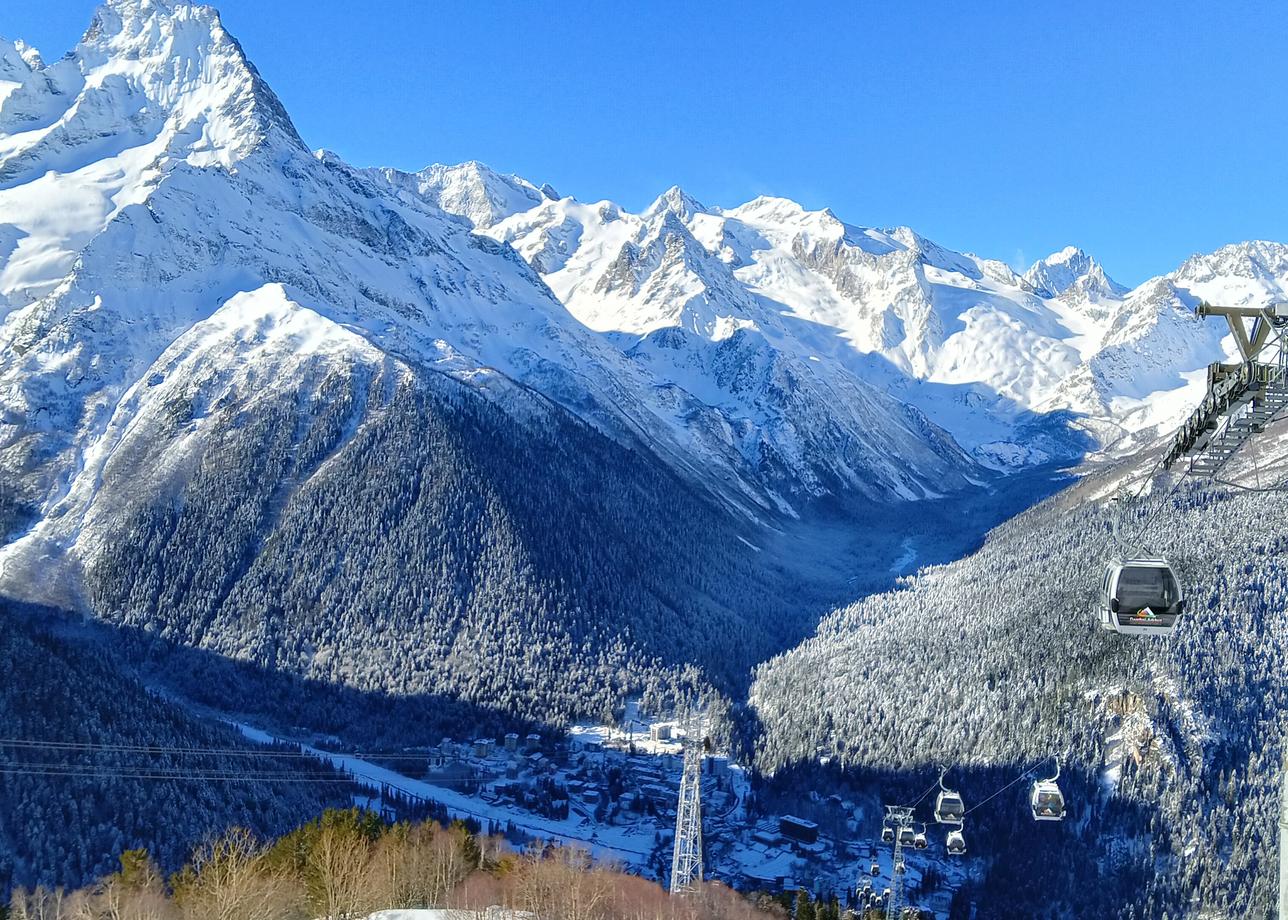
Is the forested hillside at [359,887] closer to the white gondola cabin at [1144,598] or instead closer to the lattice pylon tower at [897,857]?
the lattice pylon tower at [897,857]

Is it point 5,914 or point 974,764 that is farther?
point 974,764

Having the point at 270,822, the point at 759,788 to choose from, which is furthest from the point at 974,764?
the point at 270,822

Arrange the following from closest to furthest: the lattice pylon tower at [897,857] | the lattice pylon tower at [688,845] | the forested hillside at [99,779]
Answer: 1. the lattice pylon tower at [897,857]
2. the forested hillside at [99,779]
3. the lattice pylon tower at [688,845]

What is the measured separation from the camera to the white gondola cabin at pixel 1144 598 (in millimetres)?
41500

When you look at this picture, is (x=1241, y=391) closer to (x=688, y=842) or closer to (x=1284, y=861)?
(x=1284, y=861)

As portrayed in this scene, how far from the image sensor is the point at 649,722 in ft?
578

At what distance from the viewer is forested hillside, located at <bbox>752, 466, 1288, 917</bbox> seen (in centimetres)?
12738

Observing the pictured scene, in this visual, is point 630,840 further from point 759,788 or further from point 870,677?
point 870,677

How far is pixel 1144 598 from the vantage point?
137 feet

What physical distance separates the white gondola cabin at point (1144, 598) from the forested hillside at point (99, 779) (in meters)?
88.6

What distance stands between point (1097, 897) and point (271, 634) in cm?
13267

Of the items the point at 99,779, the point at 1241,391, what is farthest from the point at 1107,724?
the point at 1241,391

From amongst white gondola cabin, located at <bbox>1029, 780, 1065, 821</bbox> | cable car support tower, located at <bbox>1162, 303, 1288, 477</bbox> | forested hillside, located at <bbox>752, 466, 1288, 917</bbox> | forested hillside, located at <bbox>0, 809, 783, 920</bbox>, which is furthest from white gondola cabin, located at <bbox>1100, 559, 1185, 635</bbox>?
forested hillside, located at <bbox>752, 466, 1288, 917</bbox>

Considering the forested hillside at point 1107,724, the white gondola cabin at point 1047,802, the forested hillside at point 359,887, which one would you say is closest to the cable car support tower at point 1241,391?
the forested hillside at point 359,887
